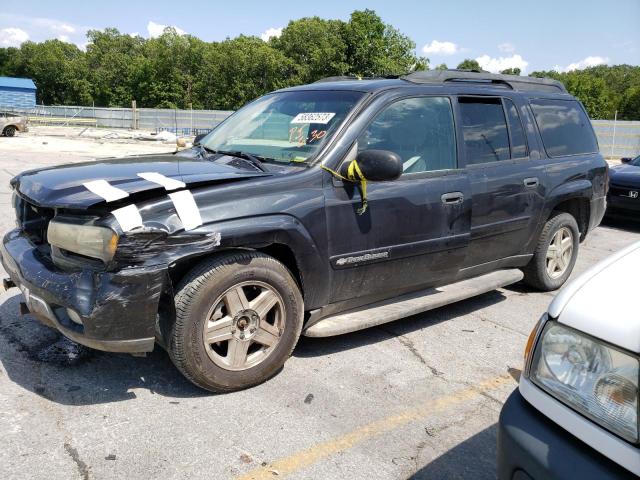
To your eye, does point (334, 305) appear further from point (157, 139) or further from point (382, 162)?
point (157, 139)

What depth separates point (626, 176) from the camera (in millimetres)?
9211

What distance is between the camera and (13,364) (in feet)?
11.0

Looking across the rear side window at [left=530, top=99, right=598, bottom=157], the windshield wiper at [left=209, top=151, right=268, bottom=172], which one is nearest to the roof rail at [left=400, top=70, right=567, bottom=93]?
the rear side window at [left=530, top=99, right=598, bottom=157]

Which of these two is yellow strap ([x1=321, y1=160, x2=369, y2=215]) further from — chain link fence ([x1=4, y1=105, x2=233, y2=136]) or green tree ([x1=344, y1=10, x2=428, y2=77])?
green tree ([x1=344, y1=10, x2=428, y2=77])

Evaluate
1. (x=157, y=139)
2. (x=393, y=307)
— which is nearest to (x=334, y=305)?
(x=393, y=307)

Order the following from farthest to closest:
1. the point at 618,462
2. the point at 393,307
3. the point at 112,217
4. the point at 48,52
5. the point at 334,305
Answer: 1. the point at 48,52
2. the point at 393,307
3. the point at 334,305
4. the point at 112,217
5. the point at 618,462

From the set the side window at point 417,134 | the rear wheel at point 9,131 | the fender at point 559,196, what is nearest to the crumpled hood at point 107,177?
the side window at point 417,134

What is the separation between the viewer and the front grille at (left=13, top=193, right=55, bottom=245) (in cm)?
331

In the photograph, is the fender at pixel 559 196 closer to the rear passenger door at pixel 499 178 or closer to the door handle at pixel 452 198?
the rear passenger door at pixel 499 178

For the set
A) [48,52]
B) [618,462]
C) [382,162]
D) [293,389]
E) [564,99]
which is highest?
[48,52]

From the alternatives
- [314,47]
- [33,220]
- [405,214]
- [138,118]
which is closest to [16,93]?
[138,118]

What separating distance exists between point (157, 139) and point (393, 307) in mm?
26196

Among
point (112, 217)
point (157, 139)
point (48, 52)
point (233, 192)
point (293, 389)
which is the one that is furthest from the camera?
point (48, 52)

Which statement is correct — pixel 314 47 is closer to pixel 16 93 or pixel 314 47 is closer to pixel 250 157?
pixel 16 93
